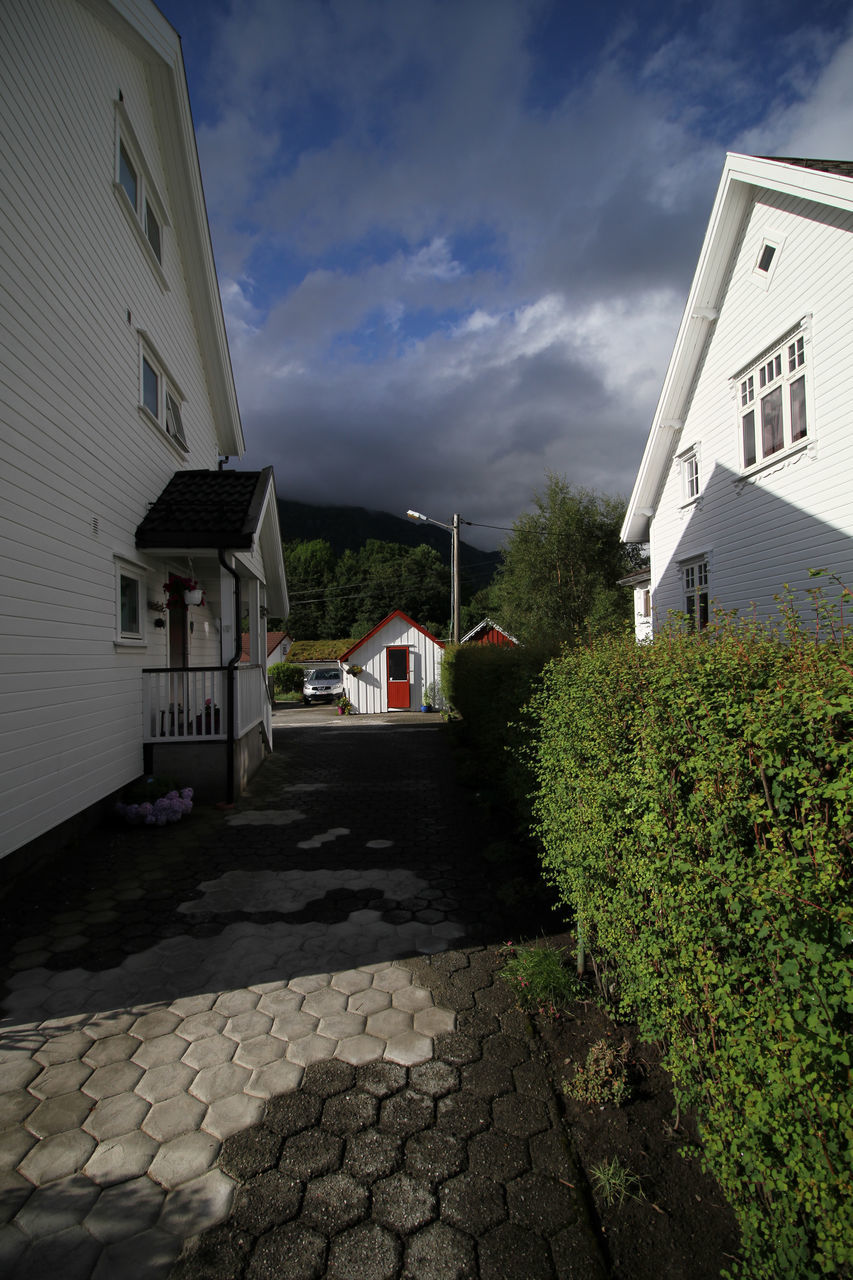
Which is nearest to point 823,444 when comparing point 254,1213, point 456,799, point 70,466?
point 456,799

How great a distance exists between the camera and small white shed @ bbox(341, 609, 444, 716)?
87.8 ft

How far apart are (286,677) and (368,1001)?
3557 centimetres

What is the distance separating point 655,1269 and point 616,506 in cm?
3207

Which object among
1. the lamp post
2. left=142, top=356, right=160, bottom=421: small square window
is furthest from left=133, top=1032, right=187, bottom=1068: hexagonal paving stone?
the lamp post

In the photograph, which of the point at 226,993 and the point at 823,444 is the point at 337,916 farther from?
the point at 823,444

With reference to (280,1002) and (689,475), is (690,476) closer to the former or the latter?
(689,475)

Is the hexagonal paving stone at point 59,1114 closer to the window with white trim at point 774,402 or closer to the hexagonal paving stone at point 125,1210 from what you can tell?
the hexagonal paving stone at point 125,1210

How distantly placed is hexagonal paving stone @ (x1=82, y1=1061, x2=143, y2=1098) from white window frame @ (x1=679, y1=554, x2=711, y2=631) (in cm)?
1156

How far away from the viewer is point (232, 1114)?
8.37 feet

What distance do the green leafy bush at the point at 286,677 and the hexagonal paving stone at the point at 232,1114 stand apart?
35.9 metres

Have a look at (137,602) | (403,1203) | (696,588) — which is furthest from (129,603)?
(696,588)

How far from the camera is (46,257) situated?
5789mm

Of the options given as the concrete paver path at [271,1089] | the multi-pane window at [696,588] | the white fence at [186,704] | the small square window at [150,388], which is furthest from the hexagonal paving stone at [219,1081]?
the multi-pane window at [696,588]

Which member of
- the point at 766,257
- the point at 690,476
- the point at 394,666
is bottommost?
the point at 394,666
